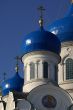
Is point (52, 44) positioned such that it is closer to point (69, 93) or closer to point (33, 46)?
point (33, 46)

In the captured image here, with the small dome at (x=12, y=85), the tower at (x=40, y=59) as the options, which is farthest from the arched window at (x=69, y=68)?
the small dome at (x=12, y=85)

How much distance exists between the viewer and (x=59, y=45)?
87.5 feet

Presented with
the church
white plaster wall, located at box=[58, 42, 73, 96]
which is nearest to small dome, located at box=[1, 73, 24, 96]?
the church

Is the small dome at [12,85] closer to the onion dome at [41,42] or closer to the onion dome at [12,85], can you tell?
the onion dome at [12,85]

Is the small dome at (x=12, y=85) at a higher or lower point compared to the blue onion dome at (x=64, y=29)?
lower

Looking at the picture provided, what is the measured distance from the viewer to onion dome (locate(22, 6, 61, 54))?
84.7ft

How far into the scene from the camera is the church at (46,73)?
953 inches

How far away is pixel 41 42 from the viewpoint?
25.8 m

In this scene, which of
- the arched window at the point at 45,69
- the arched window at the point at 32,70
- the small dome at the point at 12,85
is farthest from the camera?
the small dome at the point at 12,85

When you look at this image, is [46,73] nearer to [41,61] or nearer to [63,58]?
[41,61]

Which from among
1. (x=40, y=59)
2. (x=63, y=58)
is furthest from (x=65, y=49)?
(x=40, y=59)

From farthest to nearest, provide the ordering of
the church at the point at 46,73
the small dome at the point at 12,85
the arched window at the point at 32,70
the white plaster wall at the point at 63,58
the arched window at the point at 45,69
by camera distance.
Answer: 1. the small dome at the point at 12,85
2. the white plaster wall at the point at 63,58
3. the arched window at the point at 32,70
4. the arched window at the point at 45,69
5. the church at the point at 46,73

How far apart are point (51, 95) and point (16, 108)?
1.79 meters

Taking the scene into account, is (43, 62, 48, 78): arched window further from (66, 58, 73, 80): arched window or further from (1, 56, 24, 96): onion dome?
(1, 56, 24, 96): onion dome
